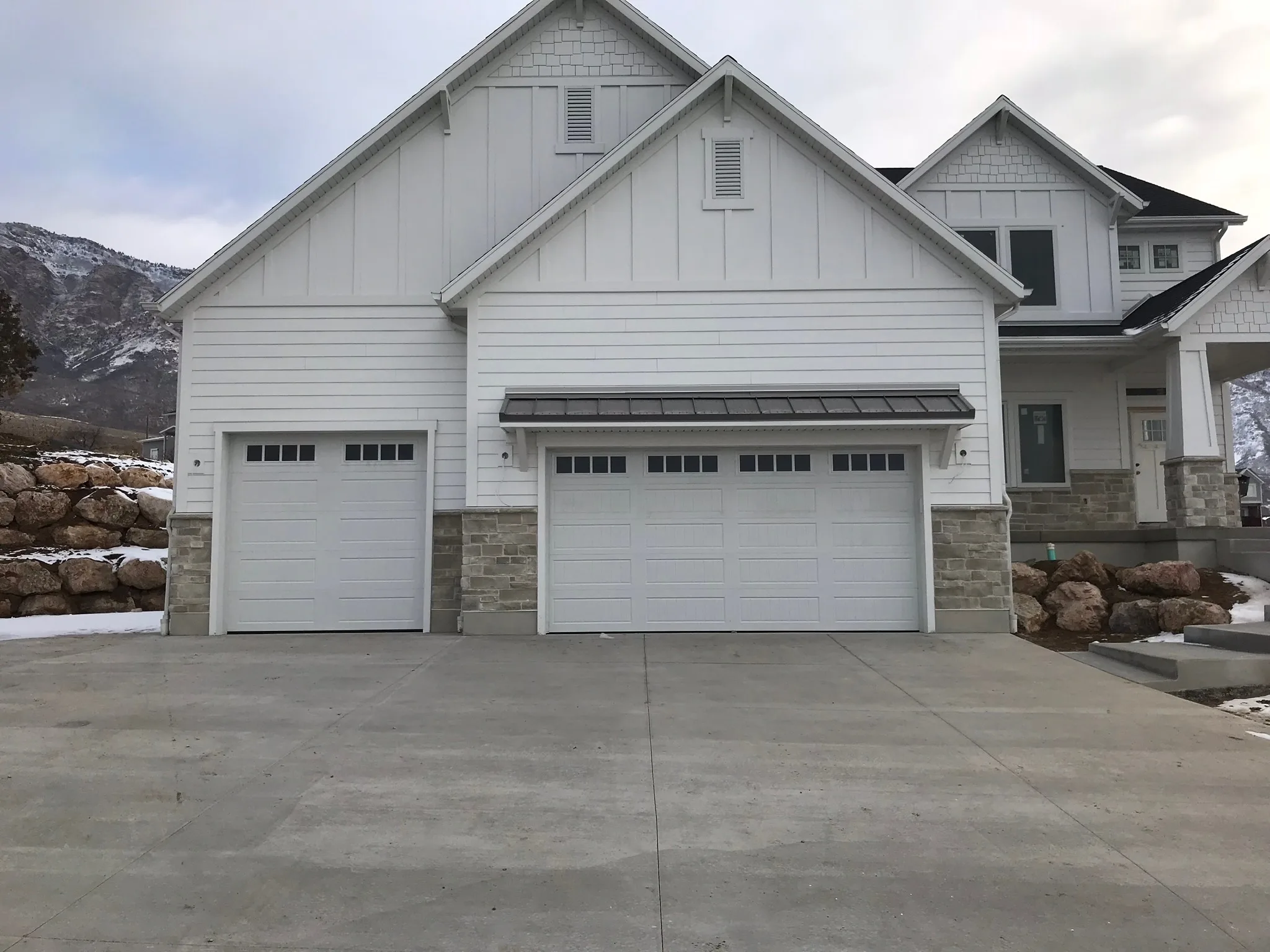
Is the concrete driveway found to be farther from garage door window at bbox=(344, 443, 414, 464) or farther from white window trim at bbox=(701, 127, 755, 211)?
Result: white window trim at bbox=(701, 127, 755, 211)

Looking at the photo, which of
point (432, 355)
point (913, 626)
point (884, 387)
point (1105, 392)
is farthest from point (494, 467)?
point (1105, 392)

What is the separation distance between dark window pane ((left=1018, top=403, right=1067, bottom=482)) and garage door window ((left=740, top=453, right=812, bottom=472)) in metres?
6.05

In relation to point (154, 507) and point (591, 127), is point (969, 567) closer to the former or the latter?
point (591, 127)

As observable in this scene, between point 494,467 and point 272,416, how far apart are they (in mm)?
3167

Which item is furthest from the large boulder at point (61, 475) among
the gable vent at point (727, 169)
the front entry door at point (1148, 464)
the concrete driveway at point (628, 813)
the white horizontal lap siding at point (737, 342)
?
the front entry door at point (1148, 464)

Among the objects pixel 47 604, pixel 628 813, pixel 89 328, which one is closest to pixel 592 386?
pixel 628 813

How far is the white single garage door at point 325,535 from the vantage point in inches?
410

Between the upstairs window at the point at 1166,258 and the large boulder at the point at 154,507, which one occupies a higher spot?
the upstairs window at the point at 1166,258

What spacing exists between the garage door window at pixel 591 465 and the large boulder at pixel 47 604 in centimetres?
→ 804

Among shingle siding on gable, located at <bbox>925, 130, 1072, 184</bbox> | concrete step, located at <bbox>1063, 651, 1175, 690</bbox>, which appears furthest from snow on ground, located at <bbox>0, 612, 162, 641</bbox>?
shingle siding on gable, located at <bbox>925, 130, 1072, 184</bbox>

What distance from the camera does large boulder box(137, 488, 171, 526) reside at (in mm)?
12992

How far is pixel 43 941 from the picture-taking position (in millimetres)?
3098

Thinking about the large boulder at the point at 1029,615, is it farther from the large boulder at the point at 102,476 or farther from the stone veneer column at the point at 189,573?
the large boulder at the point at 102,476

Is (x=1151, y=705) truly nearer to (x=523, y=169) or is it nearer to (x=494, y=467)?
(x=494, y=467)
